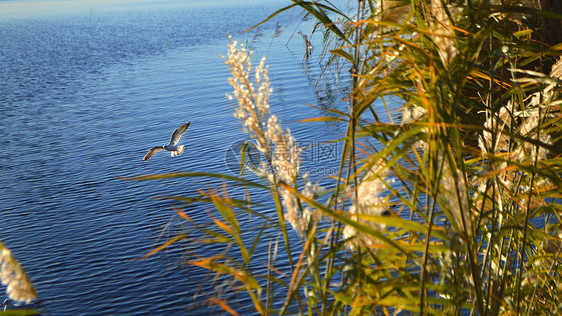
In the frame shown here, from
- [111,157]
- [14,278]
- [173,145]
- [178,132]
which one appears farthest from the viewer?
[111,157]

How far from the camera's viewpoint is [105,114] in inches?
394

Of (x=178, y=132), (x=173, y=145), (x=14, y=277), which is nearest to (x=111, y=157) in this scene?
(x=173, y=145)

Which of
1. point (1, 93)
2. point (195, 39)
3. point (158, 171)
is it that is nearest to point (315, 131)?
point (158, 171)

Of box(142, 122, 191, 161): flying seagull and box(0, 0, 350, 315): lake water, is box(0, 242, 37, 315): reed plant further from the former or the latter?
box(142, 122, 191, 161): flying seagull

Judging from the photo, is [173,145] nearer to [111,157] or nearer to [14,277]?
[111,157]

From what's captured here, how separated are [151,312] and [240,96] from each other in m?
3.31

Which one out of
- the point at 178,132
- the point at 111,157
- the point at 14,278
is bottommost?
the point at 111,157

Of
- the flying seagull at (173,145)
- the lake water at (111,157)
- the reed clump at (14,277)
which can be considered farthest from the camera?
the flying seagull at (173,145)

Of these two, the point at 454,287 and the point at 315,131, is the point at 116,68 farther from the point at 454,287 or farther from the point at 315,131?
the point at 454,287

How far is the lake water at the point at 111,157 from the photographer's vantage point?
4621 millimetres

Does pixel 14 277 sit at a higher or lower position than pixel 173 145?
higher

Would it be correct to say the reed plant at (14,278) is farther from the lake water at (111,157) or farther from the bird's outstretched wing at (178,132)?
the bird's outstretched wing at (178,132)

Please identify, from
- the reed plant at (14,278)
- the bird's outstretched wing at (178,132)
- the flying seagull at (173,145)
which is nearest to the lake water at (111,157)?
the reed plant at (14,278)

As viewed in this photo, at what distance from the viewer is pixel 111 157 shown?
767 cm
